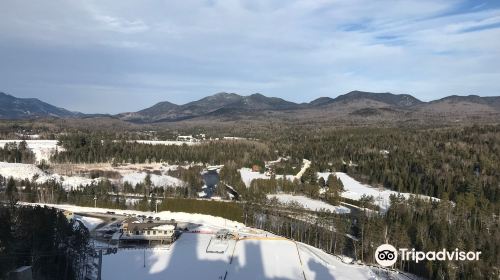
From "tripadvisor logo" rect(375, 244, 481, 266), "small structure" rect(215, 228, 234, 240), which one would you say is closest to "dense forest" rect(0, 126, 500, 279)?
"tripadvisor logo" rect(375, 244, 481, 266)

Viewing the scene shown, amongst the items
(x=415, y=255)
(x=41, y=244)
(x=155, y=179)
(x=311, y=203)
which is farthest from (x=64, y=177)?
(x=415, y=255)

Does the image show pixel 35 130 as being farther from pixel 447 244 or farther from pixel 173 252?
pixel 447 244

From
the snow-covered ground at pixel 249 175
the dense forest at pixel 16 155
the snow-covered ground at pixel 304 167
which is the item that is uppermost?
the dense forest at pixel 16 155

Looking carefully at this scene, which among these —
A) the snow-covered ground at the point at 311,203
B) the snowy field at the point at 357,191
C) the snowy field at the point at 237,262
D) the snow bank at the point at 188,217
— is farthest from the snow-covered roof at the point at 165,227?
the snowy field at the point at 357,191

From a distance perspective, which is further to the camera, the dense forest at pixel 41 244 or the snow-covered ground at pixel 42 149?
the snow-covered ground at pixel 42 149

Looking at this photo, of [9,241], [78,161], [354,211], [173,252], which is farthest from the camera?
[78,161]

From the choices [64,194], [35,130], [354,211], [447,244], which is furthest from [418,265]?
[35,130]

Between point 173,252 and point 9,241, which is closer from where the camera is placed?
point 9,241

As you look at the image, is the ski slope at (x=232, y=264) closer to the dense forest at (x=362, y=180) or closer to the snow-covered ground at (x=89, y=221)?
the dense forest at (x=362, y=180)
